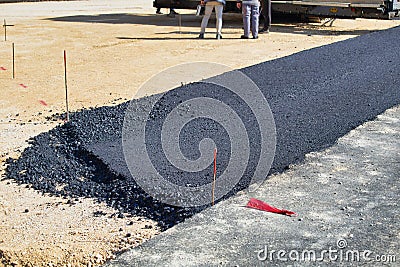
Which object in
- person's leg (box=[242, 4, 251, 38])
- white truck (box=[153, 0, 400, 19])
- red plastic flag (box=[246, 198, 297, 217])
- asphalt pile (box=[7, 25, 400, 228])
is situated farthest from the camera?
→ white truck (box=[153, 0, 400, 19])

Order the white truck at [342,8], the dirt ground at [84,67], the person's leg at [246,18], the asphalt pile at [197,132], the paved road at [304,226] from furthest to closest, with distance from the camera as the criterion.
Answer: the white truck at [342,8] < the person's leg at [246,18] < the asphalt pile at [197,132] < the dirt ground at [84,67] < the paved road at [304,226]

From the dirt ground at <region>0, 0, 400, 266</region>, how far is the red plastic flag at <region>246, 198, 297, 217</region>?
Result: 26.0 inches

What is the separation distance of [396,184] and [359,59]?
6146 mm

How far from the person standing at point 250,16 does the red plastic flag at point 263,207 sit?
1042 cm

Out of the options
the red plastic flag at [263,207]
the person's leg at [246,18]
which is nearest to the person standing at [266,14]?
the person's leg at [246,18]

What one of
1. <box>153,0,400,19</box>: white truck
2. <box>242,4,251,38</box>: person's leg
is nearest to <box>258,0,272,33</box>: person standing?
<box>153,0,400,19</box>: white truck

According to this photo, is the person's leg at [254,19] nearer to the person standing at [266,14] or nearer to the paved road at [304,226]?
the person standing at [266,14]

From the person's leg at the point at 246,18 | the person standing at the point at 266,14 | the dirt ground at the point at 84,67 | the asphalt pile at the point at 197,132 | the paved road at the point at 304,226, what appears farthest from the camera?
the person standing at the point at 266,14

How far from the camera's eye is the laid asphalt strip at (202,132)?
491 cm

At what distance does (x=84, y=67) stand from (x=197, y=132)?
4887 millimetres

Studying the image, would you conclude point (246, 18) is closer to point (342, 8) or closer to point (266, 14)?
point (266, 14)

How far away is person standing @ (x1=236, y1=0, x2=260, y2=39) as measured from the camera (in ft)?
46.3

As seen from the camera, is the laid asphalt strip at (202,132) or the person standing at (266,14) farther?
the person standing at (266,14)

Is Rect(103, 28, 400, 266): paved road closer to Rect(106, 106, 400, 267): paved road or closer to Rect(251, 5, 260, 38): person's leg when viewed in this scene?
Rect(106, 106, 400, 267): paved road
